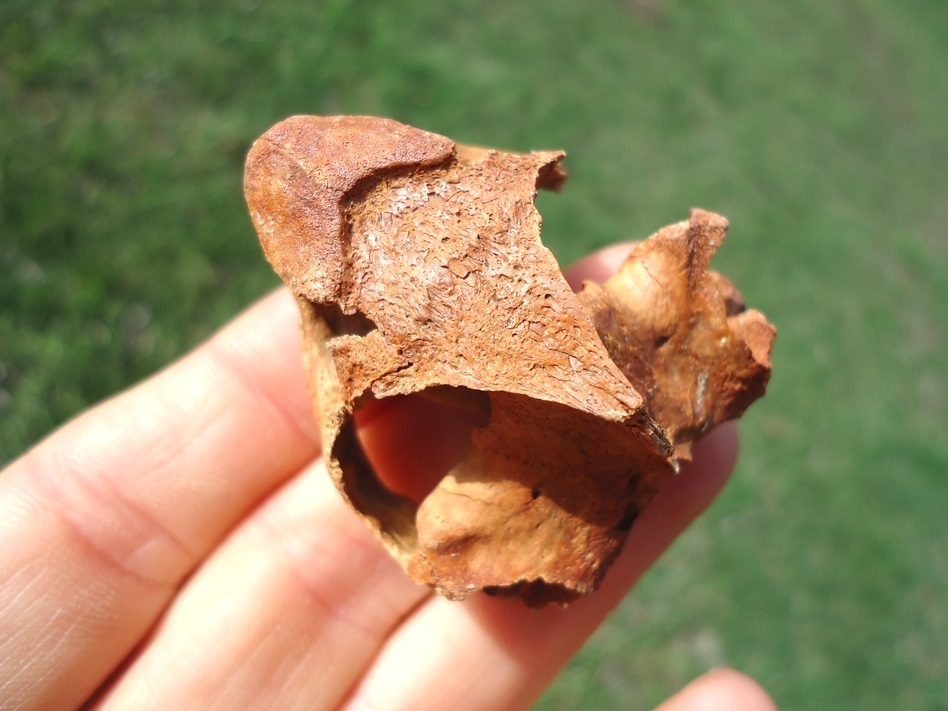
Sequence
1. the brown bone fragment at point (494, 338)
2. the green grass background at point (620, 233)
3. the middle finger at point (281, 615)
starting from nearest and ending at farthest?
the brown bone fragment at point (494, 338)
the middle finger at point (281, 615)
the green grass background at point (620, 233)

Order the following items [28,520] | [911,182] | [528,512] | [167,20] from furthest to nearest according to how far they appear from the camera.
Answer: [911,182]
[167,20]
[28,520]
[528,512]

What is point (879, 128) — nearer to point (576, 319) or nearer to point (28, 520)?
point (576, 319)

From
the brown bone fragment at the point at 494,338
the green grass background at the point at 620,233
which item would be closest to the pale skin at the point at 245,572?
the brown bone fragment at the point at 494,338

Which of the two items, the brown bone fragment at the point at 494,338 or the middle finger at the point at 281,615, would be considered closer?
the brown bone fragment at the point at 494,338

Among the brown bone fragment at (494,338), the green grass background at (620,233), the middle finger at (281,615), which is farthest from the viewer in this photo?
the green grass background at (620,233)

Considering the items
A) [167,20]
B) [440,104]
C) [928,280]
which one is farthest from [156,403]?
[928,280]

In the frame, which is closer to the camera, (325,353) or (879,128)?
(325,353)

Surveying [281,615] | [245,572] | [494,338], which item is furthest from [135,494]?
[494,338]

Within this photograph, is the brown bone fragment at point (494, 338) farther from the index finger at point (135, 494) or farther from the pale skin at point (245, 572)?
the index finger at point (135, 494)
